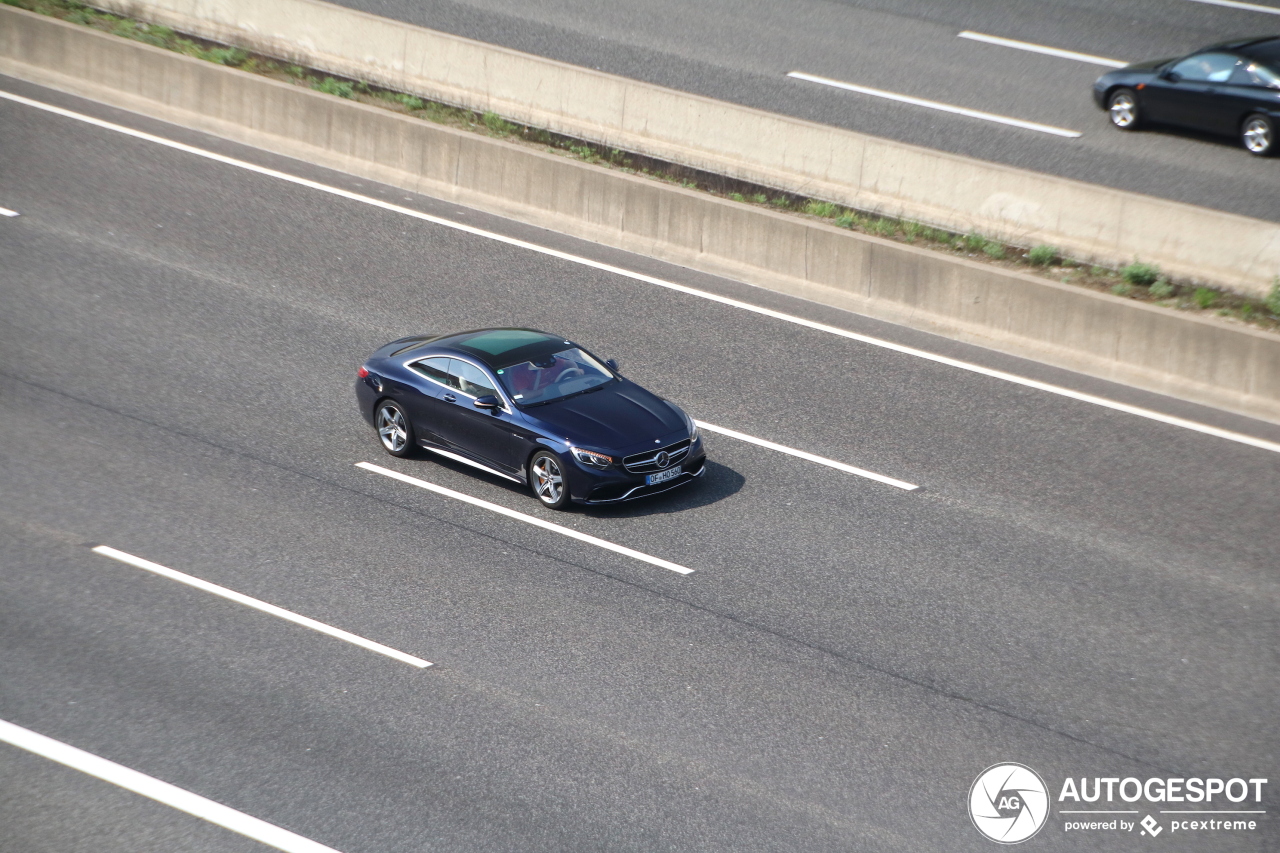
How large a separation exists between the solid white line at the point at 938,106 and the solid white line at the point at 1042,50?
2.98 metres

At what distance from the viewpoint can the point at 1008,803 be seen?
316 inches

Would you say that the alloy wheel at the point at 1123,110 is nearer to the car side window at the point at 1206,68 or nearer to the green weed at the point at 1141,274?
the car side window at the point at 1206,68

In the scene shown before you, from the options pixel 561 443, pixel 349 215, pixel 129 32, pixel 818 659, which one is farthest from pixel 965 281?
pixel 129 32

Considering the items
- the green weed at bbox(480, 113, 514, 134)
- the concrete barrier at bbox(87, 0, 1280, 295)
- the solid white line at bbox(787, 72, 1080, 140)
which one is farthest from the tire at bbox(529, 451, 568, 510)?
the solid white line at bbox(787, 72, 1080, 140)

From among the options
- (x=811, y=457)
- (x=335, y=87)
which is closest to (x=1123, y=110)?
(x=811, y=457)

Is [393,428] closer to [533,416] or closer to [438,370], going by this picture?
[438,370]

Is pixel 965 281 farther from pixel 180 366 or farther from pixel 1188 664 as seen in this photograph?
pixel 180 366

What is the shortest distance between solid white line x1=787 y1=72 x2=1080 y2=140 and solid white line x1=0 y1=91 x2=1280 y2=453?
23.2 feet

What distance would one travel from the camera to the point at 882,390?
14.2 metres

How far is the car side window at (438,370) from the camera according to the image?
12586 mm

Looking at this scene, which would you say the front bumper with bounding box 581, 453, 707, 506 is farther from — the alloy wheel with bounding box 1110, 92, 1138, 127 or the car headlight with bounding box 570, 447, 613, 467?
the alloy wheel with bounding box 1110, 92, 1138, 127

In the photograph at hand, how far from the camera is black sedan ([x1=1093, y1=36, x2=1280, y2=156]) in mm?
19078

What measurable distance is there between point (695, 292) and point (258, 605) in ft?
26.5

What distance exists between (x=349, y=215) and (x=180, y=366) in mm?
4603
